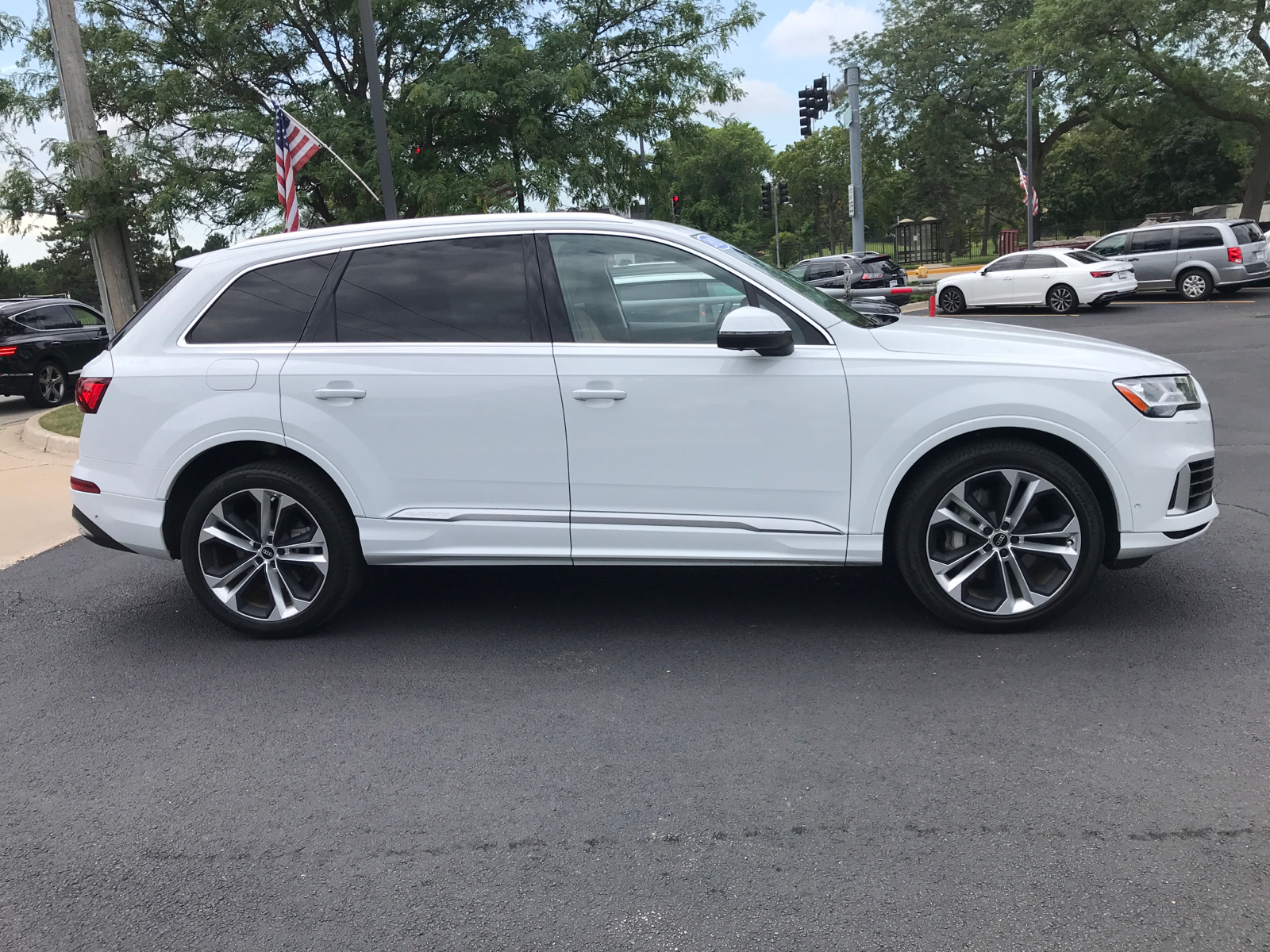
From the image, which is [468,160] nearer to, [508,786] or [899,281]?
[899,281]

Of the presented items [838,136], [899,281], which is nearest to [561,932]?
[899,281]

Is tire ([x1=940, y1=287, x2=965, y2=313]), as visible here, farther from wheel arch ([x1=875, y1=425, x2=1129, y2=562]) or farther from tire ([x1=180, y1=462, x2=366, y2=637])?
tire ([x1=180, y1=462, x2=366, y2=637])

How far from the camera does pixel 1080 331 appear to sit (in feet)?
59.5

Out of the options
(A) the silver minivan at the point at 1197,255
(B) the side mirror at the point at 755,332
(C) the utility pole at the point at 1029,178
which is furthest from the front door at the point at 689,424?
(C) the utility pole at the point at 1029,178

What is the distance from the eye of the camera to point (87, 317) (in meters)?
17.2

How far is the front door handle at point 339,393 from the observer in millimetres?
4633

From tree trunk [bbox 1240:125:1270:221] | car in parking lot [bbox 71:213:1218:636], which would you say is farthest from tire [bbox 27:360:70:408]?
tree trunk [bbox 1240:125:1270:221]

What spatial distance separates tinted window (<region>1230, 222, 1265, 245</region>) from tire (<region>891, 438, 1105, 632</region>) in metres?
21.8

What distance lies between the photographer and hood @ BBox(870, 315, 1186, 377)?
441 centimetres

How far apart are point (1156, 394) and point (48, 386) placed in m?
15.9

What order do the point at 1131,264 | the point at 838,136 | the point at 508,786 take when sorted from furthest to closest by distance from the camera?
the point at 838,136
the point at 1131,264
the point at 508,786

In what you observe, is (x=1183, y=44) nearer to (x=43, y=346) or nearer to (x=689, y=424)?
(x=43, y=346)

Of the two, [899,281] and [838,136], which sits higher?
[838,136]

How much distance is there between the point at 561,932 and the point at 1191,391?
11.4ft
